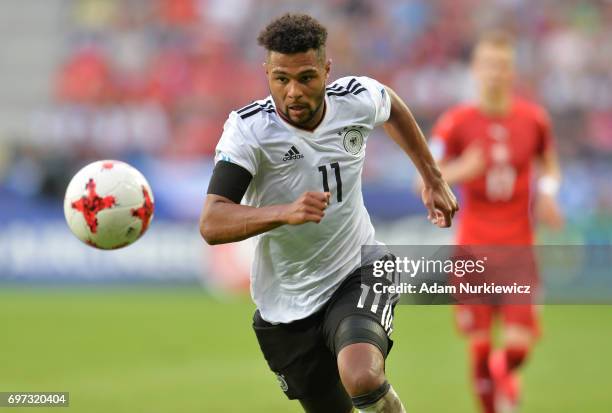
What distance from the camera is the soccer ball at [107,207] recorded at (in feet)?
19.0

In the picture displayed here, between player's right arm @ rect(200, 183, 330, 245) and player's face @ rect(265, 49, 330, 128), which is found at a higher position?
player's face @ rect(265, 49, 330, 128)

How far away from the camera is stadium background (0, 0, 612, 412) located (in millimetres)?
10281

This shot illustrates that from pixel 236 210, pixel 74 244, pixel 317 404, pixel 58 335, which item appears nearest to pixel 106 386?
pixel 58 335

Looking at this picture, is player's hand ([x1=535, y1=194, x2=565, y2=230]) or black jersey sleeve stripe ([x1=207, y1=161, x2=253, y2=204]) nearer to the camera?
black jersey sleeve stripe ([x1=207, y1=161, x2=253, y2=204])

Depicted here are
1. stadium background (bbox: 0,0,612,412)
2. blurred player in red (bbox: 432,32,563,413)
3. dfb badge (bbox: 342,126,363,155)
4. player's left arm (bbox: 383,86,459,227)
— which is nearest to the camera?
dfb badge (bbox: 342,126,363,155)

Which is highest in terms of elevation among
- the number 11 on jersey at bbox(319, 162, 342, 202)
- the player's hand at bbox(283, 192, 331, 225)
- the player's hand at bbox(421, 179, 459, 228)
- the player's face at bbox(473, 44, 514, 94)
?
the player's face at bbox(473, 44, 514, 94)

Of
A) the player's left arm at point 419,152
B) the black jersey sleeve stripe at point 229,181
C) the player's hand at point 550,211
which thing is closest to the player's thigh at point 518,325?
the player's hand at point 550,211

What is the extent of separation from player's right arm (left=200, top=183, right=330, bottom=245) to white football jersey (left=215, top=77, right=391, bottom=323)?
12.8 inches

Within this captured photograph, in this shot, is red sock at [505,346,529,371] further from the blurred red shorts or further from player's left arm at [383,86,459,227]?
player's left arm at [383,86,459,227]

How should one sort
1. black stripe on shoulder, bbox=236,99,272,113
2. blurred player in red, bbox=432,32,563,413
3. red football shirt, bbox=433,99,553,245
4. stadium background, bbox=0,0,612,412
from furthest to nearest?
stadium background, bbox=0,0,612,412, red football shirt, bbox=433,99,553,245, blurred player in red, bbox=432,32,563,413, black stripe on shoulder, bbox=236,99,272,113

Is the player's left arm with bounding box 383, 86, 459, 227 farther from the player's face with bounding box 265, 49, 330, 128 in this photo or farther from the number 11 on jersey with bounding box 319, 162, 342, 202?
the player's face with bounding box 265, 49, 330, 128

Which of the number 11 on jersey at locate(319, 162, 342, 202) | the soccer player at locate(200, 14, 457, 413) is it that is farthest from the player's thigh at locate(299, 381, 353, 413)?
the number 11 on jersey at locate(319, 162, 342, 202)

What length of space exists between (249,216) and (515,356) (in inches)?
150

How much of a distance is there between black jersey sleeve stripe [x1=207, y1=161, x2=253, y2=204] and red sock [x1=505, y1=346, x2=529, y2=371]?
3.59 m
